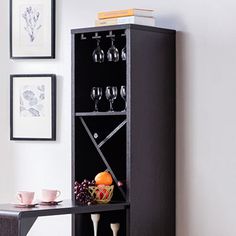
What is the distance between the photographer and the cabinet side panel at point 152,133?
3.82 metres

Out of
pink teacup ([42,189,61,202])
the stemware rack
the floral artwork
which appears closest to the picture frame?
the floral artwork

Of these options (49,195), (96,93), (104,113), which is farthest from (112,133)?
(49,195)

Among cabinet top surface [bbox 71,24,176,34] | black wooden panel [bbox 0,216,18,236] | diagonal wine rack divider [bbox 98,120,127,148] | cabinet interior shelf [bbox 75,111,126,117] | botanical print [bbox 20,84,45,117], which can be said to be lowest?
black wooden panel [bbox 0,216,18,236]

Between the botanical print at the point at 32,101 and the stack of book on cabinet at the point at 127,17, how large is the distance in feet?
2.45

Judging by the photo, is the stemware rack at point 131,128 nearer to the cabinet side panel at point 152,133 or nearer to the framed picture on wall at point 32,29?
the cabinet side panel at point 152,133

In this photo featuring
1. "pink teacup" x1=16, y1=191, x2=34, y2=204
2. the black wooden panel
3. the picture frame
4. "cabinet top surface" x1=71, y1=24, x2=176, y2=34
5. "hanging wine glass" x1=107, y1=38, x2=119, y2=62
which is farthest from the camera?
the picture frame

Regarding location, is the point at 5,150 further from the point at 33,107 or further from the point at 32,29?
the point at 32,29

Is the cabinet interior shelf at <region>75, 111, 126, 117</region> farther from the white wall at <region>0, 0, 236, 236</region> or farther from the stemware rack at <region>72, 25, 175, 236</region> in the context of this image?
the white wall at <region>0, 0, 236, 236</region>

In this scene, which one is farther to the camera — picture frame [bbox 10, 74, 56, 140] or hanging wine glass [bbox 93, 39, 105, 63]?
picture frame [bbox 10, 74, 56, 140]

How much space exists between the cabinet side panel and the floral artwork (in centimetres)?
96

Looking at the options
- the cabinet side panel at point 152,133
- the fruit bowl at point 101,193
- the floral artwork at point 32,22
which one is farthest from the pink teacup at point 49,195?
the floral artwork at point 32,22

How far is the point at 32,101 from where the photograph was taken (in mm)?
4625

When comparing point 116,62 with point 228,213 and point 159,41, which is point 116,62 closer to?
point 159,41

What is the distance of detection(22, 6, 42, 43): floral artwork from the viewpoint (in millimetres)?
4605
